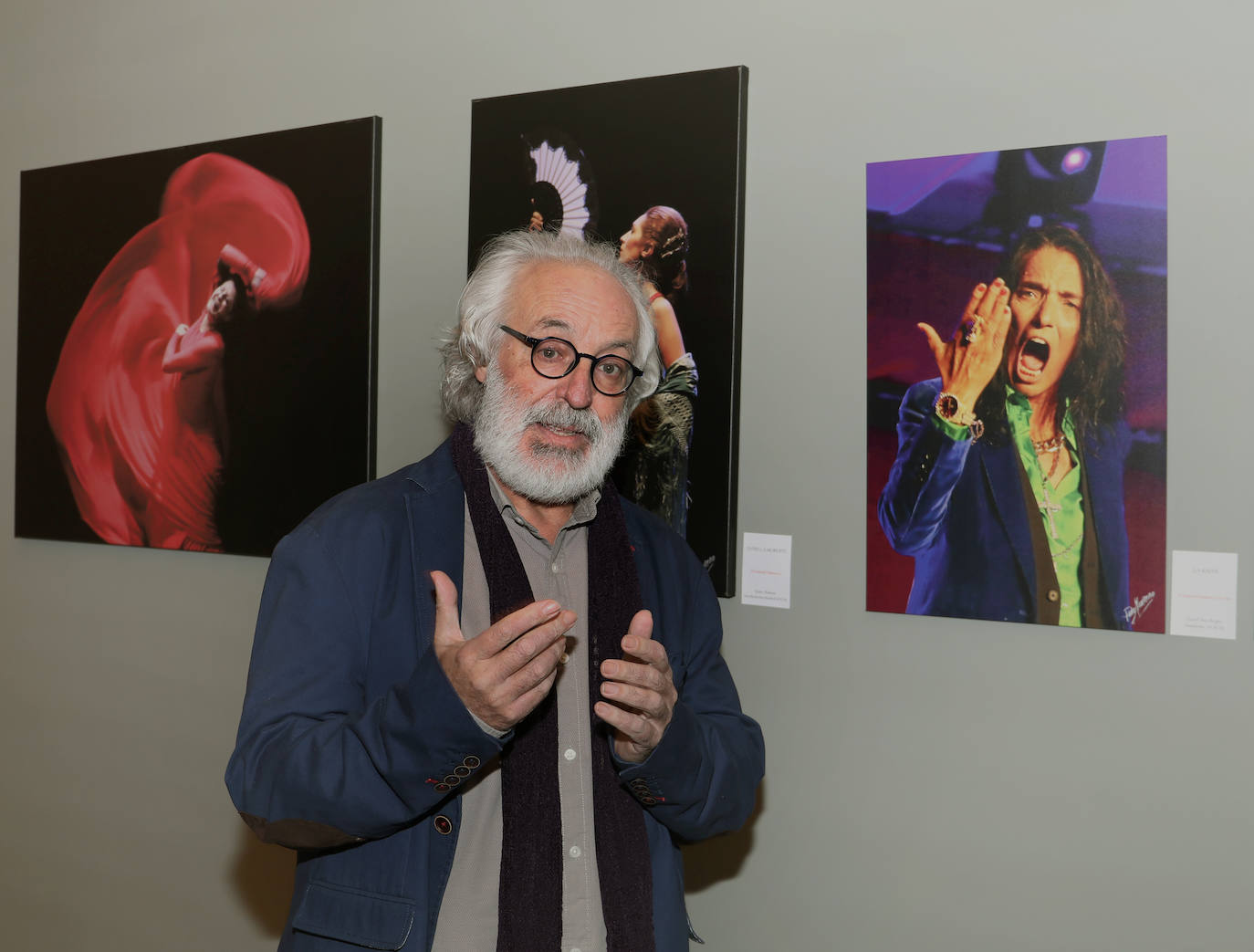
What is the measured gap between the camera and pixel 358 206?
7.63 feet

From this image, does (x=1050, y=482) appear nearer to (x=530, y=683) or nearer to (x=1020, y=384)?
(x=1020, y=384)

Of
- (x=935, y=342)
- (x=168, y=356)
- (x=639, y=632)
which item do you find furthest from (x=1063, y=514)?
(x=168, y=356)

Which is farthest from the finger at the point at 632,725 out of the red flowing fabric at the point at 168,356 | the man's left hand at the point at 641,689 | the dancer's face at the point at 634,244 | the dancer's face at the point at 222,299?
the dancer's face at the point at 222,299

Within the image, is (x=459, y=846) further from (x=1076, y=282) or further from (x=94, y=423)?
(x=94, y=423)

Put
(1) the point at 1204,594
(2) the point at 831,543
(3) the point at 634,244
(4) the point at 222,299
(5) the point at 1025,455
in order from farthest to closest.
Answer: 1. (4) the point at 222,299
2. (3) the point at 634,244
3. (2) the point at 831,543
4. (5) the point at 1025,455
5. (1) the point at 1204,594

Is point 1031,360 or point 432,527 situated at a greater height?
point 1031,360

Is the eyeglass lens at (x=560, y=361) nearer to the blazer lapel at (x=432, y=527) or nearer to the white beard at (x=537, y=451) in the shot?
the white beard at (x=537, y=451)

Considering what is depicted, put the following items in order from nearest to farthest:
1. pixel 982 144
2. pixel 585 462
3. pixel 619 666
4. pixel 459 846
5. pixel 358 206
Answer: pixel 619 666 → pixel 459 846 → pixel 585 462 → pixel 982 144 → pixel 358 206

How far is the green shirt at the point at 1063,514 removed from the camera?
1748 millimetres

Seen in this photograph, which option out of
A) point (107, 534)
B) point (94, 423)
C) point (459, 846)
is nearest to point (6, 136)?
point (94, 423)

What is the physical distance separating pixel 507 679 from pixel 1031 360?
1082 millimetres

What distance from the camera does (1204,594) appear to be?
1.68 meters

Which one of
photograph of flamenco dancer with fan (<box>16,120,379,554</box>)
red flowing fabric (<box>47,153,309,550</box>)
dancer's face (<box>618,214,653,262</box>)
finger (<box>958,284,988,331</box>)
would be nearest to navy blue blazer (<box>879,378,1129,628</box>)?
finger (<box>958,284,988,331</box>)

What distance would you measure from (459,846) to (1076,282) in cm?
133
